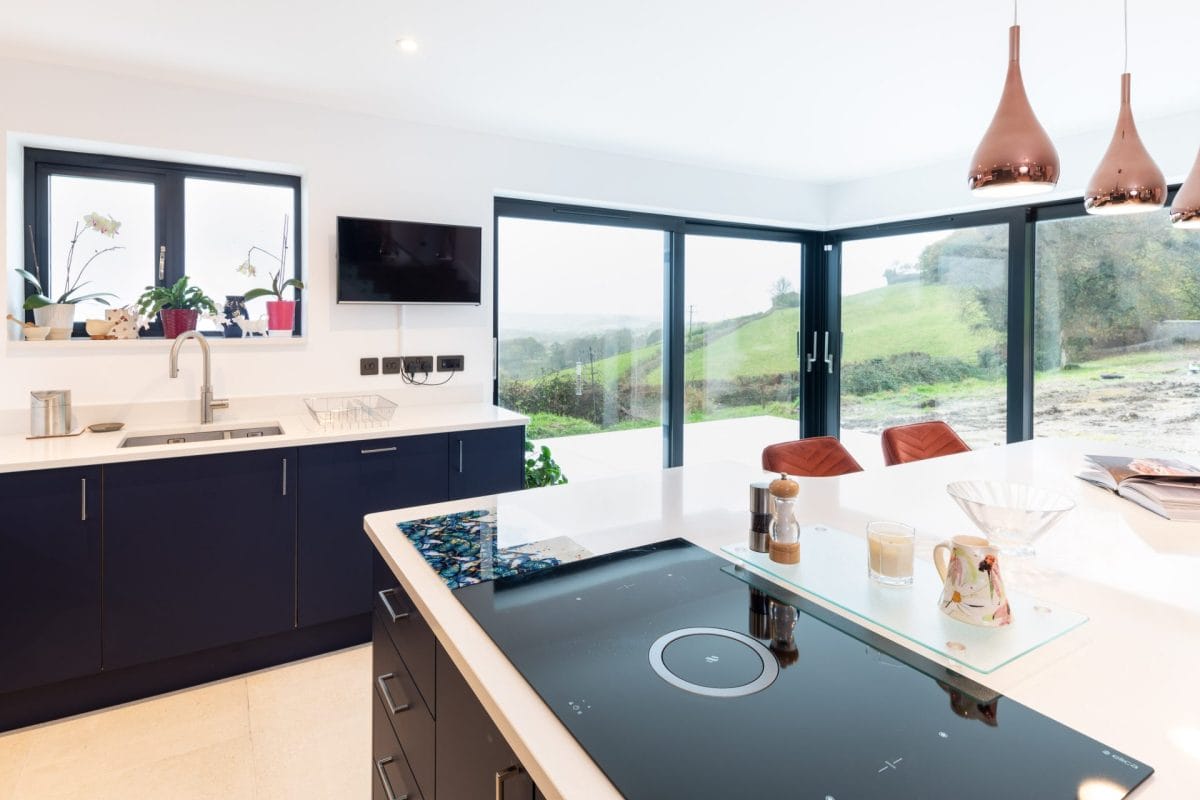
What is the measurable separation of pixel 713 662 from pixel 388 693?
81 centimetres

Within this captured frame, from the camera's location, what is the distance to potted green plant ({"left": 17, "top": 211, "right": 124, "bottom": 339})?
8.65ft

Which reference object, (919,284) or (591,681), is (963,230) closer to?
(919,284)

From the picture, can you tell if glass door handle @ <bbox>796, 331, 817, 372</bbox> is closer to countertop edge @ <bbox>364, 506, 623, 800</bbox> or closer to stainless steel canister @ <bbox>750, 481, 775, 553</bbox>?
stainless steel canister @ <bbox>750, 481, 775, 553</bbox>

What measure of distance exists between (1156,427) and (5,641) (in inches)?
200

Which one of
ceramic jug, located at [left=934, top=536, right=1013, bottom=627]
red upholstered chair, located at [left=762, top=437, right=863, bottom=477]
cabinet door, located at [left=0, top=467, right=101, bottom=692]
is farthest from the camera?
red upholstered chair, located at [left=762, top=437, right=863, bottom=477]

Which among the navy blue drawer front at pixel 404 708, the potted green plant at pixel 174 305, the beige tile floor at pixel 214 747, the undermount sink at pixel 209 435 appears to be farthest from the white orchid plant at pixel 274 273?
the navy blue drawer front at pixel 404 708

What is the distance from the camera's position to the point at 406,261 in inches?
126

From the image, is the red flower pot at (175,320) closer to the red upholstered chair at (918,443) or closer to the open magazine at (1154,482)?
the red upholstered chair at (918,443)

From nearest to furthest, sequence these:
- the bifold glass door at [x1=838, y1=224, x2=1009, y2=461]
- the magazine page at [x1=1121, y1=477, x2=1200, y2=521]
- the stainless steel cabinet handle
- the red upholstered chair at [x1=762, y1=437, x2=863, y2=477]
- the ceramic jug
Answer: the stainless steel cabinet handle → the ceramic jug → the magazine page at [x1=1121, y1=477, x2=1200, y2=521] → the red upholstered chair at [x1=762, y1=437, x2=863, y2=477] → the bifold glass door at [x1=838, y1=224, x2=1009, y2=461]

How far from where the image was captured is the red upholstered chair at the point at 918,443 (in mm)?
2641

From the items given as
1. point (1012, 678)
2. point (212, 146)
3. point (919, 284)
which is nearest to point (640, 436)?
point (919, 284)

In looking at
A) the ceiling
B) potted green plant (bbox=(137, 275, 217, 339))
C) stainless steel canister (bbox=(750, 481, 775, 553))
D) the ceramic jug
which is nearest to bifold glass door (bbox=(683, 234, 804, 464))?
the ceiling

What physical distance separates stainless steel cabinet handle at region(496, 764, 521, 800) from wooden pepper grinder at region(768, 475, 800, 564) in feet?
2.09

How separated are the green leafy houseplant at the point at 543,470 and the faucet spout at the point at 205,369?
1534 millimetres
